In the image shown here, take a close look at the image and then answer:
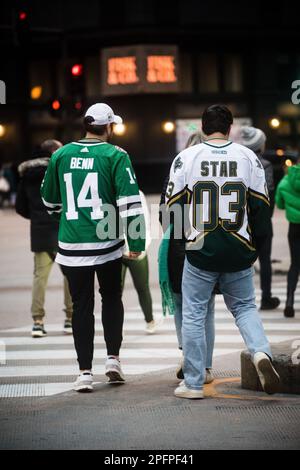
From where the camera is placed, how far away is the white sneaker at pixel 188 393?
23.0 ft

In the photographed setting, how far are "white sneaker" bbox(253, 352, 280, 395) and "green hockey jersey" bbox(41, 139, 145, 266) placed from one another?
1.36m

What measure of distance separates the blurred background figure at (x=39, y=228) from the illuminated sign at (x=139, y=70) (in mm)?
29195

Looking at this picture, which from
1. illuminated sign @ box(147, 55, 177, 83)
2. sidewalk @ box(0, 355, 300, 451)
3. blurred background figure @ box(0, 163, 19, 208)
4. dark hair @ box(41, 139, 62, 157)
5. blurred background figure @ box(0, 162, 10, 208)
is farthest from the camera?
illuminated sign @ box(147, 55, 177, 83)

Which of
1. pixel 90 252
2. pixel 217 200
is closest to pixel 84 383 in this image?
pixel 90 252

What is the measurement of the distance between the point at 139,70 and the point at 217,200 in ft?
109

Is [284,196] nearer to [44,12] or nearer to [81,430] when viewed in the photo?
[81,430]

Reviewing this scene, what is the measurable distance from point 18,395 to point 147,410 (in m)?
1.22

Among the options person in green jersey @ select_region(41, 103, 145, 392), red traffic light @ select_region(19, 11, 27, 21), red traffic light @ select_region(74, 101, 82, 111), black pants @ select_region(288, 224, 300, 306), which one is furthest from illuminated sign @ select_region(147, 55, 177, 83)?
person in green jersey @ select_region(41, 103, 145, 392)

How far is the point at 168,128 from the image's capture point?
134 ft

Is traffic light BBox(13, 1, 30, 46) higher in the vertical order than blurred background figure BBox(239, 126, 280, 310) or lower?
higher

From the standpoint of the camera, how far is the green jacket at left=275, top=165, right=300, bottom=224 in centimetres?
1117

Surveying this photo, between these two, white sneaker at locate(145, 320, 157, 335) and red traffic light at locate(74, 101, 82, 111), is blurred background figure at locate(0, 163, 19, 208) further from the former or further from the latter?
white sneaker at locate(145, 320, 157, 335)

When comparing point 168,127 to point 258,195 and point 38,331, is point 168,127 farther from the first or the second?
point 258,195

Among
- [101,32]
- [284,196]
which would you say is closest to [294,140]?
[101,32]
